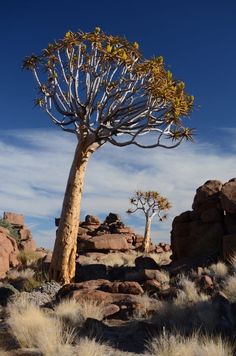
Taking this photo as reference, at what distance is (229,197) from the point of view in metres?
16.4

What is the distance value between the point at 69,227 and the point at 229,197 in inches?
233

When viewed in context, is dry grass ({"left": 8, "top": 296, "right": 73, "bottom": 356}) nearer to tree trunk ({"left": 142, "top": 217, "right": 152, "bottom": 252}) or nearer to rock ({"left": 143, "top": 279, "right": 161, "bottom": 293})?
rock ({"left": 143, "top": 279, "right": 161, "bottom": 293})

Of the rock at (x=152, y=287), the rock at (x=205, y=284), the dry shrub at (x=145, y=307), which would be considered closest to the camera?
the dry shrub at (x=145, y=307)

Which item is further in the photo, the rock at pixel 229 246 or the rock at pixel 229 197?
the rock at pixel 229 197

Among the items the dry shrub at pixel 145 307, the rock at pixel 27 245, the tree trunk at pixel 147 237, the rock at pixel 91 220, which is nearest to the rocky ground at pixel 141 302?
the dry shrub at pixel 145 307

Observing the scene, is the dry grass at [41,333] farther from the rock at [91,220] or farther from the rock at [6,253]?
the rock at [91,220]

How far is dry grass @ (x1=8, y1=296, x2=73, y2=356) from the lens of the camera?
700cm

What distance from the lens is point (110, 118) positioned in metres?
15.9

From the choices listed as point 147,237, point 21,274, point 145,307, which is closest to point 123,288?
point 145,307

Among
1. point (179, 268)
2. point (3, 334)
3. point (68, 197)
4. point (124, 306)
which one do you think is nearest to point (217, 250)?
point (179, 268)

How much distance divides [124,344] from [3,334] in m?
2.32

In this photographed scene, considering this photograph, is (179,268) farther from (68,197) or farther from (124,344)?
(124,344)

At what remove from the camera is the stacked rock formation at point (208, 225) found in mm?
16359

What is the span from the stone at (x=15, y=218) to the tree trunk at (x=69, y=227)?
52.5 feet
